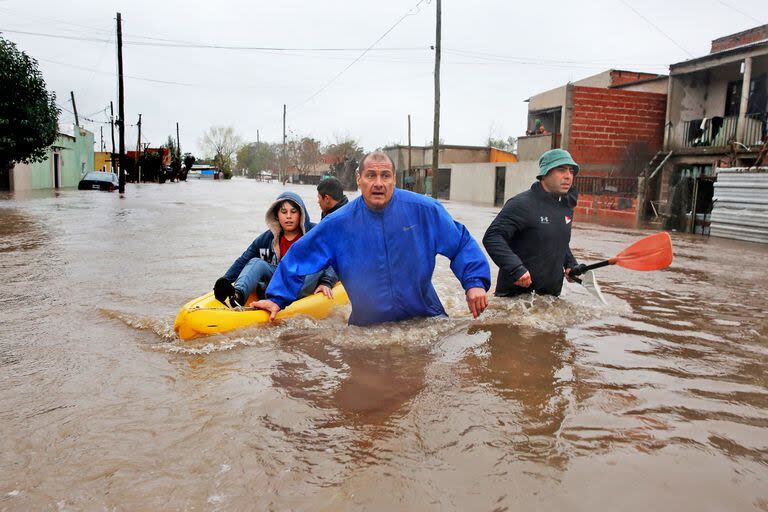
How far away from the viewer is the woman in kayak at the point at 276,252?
5277 millimetres

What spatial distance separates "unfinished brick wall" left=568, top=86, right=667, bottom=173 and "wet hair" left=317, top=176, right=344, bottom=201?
60.2 feet

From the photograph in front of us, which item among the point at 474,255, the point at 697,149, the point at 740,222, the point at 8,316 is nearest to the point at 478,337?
A: the point at 474,255

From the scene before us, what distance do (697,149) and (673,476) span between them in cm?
1941

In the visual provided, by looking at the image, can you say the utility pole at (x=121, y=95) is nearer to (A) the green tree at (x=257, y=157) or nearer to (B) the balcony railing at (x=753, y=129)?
(B) the balcony railing at (x=753, y=129)

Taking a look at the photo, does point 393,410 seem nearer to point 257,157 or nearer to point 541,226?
point 541,226

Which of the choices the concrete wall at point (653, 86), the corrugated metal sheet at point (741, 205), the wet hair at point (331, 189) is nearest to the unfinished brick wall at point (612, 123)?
the concrete wall at point (653, 86)

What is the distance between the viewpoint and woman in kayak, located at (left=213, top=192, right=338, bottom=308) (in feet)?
17.3

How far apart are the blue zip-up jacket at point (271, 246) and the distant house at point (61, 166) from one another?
77.6 ft

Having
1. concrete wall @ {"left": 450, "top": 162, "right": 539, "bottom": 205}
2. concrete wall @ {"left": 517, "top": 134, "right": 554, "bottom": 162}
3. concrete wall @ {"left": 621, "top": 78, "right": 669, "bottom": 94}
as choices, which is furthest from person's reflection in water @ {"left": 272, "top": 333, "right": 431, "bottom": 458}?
concrete wall @ {"left": 450, "top": 162, "right": 539, "bottom": 205}

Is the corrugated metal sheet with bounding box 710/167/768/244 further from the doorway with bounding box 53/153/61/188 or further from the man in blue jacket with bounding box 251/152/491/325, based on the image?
the doorway with bounding box 53/153/61/188

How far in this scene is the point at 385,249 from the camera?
4016 mm

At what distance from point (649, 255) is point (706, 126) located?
653 inches

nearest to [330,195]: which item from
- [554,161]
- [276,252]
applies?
[276,252]

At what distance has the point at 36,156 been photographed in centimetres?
2316
